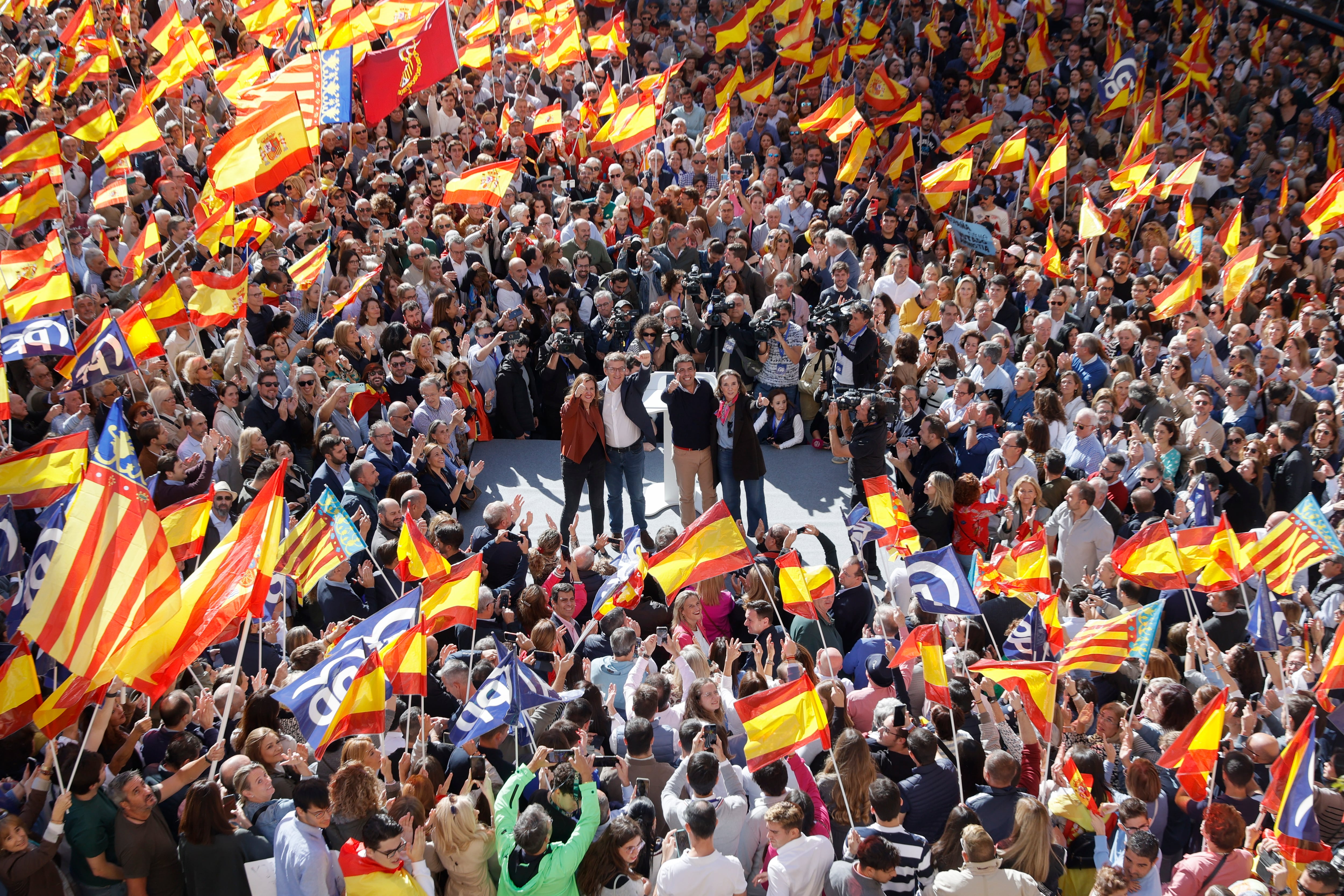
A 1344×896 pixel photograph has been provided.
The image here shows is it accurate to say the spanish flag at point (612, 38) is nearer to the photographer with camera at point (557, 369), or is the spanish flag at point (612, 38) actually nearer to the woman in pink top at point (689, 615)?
the photographer with camera at point (557, 369)

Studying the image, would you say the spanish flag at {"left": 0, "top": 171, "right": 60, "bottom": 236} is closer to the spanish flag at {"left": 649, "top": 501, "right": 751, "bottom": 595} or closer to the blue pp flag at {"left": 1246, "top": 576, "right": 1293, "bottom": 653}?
the spanish flag at {"left": 649, "top": 501, "right": 751, "bottom": 595}

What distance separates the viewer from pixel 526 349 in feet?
41.2

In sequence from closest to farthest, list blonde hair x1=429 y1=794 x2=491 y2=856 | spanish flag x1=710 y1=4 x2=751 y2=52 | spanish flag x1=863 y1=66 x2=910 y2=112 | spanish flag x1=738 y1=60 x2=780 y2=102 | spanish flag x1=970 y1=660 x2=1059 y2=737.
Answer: blonde hair x1=429 y1=794 x2=491 y2=856, spanish flag x1=970 y1=660 x2=1059 y2=737, spanish flag x1=863 y1=66 x2=910 y2=112, spanish flag x1=738 y1=60 x2=780 y2=102, spanish flag x1=710 y1=4 x2=751 y2=52

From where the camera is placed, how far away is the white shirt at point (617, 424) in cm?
1105

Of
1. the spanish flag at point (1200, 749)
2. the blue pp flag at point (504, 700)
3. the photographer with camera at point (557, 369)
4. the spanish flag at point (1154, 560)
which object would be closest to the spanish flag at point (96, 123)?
the photographer with camera at point (557, 369)

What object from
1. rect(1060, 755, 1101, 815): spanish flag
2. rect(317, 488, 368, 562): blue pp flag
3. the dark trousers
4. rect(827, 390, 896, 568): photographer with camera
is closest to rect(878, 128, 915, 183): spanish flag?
rect(827, 390, 896, 568): photographer with camera

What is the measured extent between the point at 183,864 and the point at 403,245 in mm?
8929

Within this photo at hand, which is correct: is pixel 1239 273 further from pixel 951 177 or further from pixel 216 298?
pixel 216 298

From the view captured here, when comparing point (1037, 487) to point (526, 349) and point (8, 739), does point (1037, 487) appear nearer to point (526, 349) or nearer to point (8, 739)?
point (526, 349)

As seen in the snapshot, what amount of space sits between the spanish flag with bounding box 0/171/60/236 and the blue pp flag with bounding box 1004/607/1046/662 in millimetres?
9544

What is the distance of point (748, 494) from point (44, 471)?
18.4 feet

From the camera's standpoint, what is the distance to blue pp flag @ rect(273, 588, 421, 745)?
643 centimetres

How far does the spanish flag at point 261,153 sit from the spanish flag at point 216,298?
1111 millimetres

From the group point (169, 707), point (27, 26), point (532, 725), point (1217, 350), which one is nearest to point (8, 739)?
point (169, 707)
